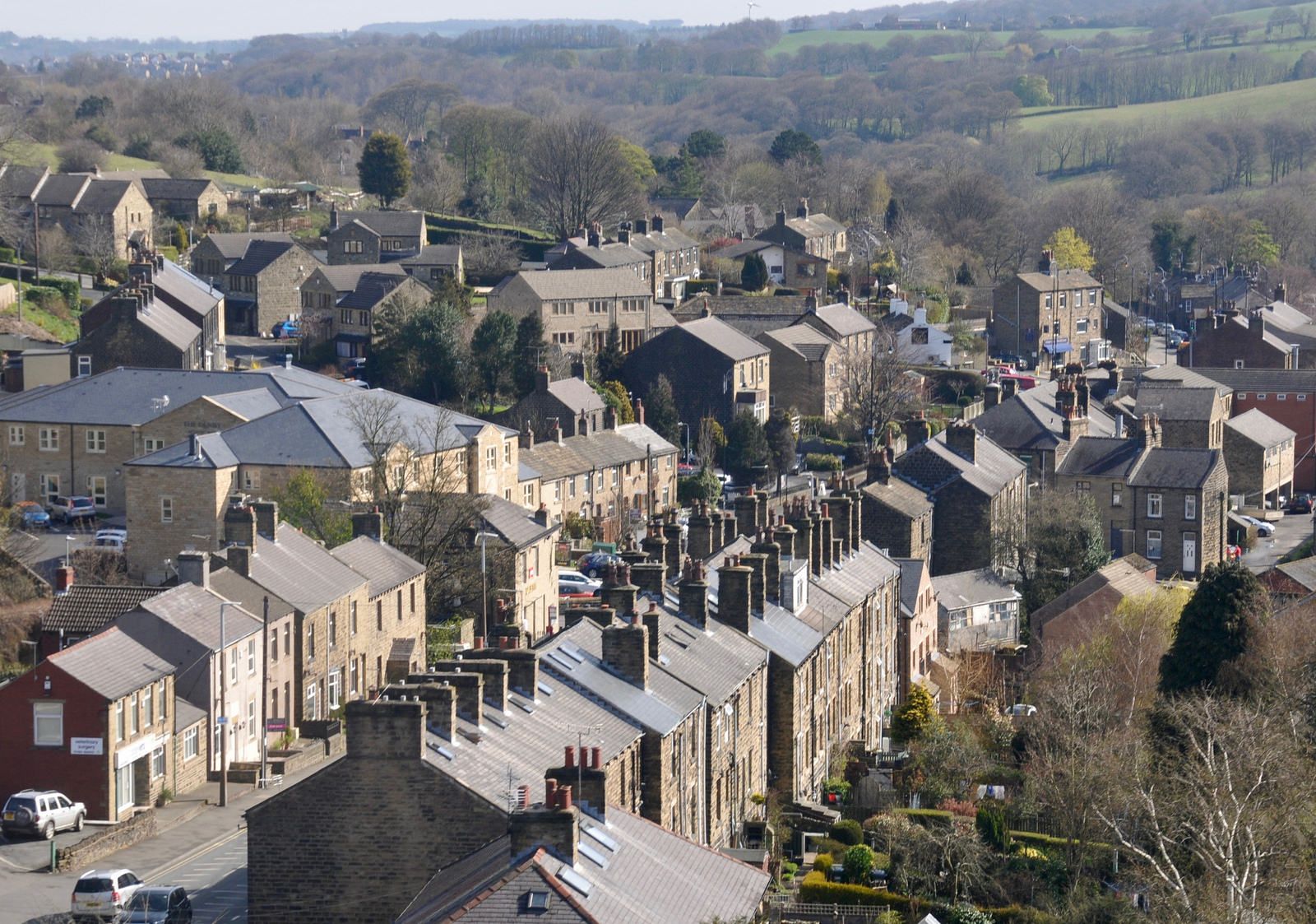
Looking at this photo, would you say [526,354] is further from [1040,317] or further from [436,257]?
[1040,317]

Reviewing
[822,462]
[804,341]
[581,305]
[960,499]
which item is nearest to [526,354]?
[581,305]

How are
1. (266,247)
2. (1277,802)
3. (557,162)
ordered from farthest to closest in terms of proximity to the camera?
1. (557,162)
2. (266,247)
3. (1277,802)

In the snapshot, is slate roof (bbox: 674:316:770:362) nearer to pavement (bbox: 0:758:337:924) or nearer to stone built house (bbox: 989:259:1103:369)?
stone built house (bbox: 989:259:1103:369)

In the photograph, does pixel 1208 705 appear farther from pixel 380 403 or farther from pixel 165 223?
pixel 165 223

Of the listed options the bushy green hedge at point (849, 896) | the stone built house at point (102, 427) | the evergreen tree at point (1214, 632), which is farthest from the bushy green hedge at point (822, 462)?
the bushy green hedge at point (849, 896)

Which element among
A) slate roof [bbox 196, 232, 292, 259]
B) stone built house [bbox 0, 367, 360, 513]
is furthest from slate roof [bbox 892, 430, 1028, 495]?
slate roof [bbox 196, 232, 292, 259]

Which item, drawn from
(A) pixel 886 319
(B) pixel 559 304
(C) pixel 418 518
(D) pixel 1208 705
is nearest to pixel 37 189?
(B) pixel 559 304
